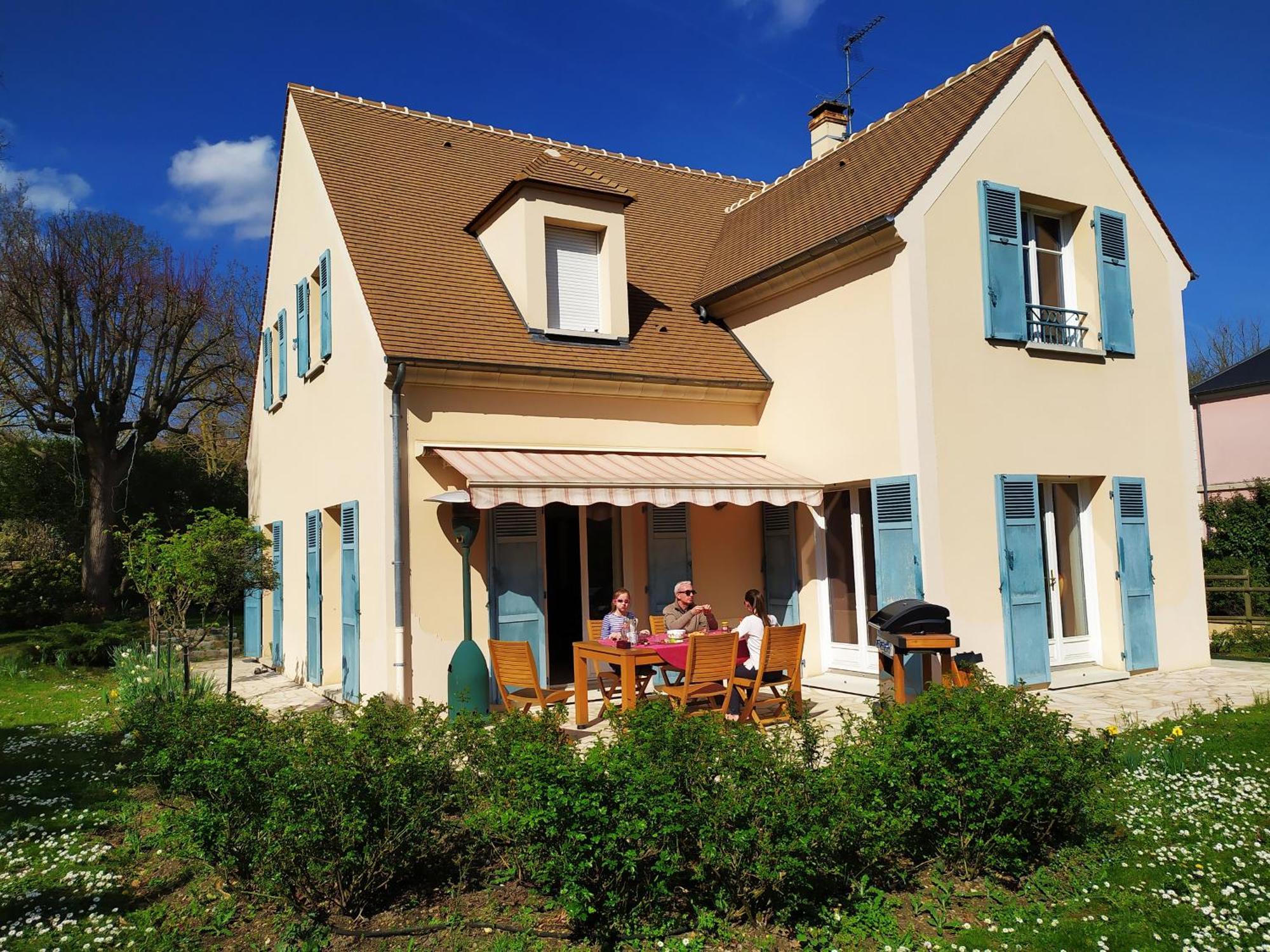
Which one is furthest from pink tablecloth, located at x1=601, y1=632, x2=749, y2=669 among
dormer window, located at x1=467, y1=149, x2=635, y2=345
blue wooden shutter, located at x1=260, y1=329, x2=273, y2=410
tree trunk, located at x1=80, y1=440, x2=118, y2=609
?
tree trunk, located at x1=80, y1=440, x2=118, y2=609

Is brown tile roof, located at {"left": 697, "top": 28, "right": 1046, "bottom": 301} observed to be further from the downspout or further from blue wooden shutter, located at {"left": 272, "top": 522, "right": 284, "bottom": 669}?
blue wooden shutter, located at {"left": 272, "top": 522, "right": 284, "bottom": 669}

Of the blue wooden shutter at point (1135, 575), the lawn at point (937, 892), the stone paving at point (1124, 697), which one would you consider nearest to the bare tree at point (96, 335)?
the stone paving at point (1124, 697)

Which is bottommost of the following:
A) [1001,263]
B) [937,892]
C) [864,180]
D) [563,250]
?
[937,892]

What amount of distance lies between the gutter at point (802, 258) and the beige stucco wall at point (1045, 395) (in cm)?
33

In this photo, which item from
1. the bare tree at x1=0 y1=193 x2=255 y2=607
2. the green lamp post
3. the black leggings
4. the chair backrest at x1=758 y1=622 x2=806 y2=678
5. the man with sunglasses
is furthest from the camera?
the bare tree at x1=0 y1=193 x2=255 y2=607

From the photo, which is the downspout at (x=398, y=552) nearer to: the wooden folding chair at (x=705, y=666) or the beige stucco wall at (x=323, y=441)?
the beige stucco wall at (x=323, y=441)

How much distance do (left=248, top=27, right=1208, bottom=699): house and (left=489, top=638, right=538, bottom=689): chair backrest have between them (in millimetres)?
1443

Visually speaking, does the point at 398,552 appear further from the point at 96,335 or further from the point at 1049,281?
the point at 96,335

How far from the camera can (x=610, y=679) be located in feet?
39.7

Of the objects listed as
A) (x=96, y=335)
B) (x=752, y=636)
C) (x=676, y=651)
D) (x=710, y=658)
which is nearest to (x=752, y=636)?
(x=752, y=636)

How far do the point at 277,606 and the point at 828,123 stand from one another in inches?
621

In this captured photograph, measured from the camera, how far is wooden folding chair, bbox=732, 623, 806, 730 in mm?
10430

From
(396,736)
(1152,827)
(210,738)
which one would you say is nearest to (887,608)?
(1152,827)

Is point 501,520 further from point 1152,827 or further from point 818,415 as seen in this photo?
point 1152,827
